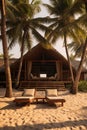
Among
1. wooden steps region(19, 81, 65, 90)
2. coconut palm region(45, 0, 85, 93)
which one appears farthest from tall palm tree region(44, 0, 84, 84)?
wooden steps region(19, 81, 65, 90)

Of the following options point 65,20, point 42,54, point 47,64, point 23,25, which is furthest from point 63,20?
point 47,64

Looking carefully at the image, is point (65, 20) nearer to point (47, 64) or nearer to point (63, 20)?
point (63, 20)

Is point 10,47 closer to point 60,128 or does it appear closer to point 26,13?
point 26,13

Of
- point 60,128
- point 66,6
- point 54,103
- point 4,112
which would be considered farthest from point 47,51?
point 60,128

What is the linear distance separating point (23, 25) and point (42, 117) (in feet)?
41.5

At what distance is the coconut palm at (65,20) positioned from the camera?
17234mm

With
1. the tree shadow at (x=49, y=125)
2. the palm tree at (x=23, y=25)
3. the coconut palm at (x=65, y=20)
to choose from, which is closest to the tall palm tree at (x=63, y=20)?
the coconut palm at (x=65, y=20)

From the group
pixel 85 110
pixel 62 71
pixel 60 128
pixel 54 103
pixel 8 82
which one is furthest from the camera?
pixel 62 71

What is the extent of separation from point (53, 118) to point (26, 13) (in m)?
13.3

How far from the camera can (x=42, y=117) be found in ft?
29.3

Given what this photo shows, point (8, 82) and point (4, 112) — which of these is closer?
point (4, 112)

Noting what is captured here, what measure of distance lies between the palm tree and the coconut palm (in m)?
1.21

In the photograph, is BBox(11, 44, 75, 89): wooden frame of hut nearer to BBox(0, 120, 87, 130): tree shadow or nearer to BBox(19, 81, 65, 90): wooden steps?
BBox(19, 81, 65, 90): wooden steps

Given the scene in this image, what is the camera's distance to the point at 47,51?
68.9ft
